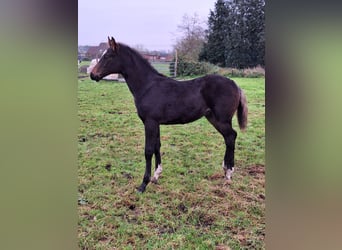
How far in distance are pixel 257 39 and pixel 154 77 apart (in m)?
0.57

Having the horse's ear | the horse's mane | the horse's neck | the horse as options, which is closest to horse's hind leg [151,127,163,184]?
the horse

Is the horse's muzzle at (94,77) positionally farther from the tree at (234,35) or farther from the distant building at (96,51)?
the tree at (234,35)

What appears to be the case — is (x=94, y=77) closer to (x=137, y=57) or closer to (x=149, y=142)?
(x=137, y=57)

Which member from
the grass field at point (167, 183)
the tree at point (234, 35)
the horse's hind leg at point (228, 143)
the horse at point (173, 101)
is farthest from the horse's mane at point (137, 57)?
the horse's hind leg at point (228, 143)

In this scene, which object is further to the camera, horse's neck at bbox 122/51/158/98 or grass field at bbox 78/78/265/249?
horse's neck at bbox 122/51/158/98

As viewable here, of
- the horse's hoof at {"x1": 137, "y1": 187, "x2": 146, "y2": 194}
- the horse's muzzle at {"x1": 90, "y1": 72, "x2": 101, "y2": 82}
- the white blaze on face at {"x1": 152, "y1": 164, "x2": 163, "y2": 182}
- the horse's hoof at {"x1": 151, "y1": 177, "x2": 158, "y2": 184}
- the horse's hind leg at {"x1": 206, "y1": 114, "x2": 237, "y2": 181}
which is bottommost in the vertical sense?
the horse's hoof at {"x1": 137, "y1": 187, "x2": 146, "y2": 194}

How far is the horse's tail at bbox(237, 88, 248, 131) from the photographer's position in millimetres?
1669

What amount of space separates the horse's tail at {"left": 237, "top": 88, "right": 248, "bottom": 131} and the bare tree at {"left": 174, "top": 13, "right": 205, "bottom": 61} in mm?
326

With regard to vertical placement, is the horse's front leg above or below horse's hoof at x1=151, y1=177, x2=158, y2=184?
above

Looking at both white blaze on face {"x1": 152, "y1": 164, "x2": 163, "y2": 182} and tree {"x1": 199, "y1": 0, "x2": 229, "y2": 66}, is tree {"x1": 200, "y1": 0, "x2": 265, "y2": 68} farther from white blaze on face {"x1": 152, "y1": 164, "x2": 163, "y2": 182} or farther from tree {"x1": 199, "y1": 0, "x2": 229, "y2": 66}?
white blaze on face {"x1": 152, "y1": 164, "x2": 163, "y2": 182}
